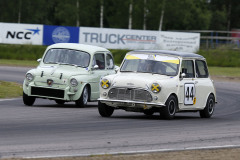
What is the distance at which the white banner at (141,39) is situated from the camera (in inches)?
1625

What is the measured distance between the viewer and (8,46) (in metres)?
43.4

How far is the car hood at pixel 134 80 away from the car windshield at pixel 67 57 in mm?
4091

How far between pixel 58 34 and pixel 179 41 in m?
7.96

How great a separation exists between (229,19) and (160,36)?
2243 inches

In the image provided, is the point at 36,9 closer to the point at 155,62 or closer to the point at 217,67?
the point at 217,67

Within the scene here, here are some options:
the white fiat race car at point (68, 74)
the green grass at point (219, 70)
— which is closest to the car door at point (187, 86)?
the white fiat race car at point (68, 74)

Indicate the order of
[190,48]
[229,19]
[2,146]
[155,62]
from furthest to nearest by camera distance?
[229,19] → [190,48] → [155,62] → [2,146]

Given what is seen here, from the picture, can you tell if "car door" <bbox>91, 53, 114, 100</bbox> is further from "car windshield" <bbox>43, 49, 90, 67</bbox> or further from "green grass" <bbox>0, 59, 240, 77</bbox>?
"green grass" <bbox>0, 59, 240, 77</bbox>

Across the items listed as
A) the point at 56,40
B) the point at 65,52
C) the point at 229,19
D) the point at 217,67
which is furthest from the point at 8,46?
the point at 229,19

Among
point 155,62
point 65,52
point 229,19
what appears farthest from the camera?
point 229,19

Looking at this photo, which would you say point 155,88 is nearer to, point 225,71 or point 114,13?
point 225,71

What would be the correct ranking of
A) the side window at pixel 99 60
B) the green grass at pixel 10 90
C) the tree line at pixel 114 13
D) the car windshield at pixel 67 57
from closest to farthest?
the car windshield at pixel 67 57 < the side window at pixel 99 60 < the green grass at pixel 10 90 < the tree line at pixel 114 13

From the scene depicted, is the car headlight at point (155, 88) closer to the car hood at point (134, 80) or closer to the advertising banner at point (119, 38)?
the car hood at point (134, 80)

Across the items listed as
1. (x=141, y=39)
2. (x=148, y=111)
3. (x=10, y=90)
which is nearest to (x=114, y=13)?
(x=141, y=39)
